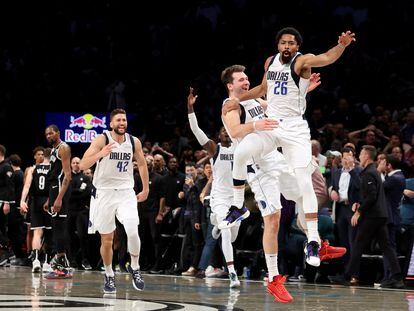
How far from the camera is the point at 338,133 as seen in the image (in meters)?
18.5

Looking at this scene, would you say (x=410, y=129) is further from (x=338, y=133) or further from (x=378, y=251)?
(x=378, y=251)

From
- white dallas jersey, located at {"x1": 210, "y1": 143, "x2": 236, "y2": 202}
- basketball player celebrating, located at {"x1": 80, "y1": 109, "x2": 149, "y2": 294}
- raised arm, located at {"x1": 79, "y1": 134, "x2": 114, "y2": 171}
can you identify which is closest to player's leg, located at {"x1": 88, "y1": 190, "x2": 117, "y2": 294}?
basketball player celebrating, located at {"x1": 80, "y1": 109, "x2": 149, "y2": 294}

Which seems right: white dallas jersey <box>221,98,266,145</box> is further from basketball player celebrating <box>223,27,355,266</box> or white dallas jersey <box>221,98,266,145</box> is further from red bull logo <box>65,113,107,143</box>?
red bull logo <box>65,113,107,143</box>

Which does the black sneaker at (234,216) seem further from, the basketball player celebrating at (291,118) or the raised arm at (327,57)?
the raised arm at (327,57)

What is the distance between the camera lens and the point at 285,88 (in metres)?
10.6

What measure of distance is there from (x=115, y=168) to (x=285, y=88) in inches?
130

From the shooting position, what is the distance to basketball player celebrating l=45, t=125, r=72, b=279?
15984mm

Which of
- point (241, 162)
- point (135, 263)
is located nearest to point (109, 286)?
point (135, 263)

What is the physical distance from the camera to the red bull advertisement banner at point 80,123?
71.9 feet

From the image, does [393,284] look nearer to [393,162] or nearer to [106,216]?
[393,162]

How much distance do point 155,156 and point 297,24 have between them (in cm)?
640

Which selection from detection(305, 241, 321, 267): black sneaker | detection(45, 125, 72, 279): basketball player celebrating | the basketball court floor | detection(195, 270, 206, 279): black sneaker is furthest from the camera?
detection(195, 270, 206, 279): black sneaker

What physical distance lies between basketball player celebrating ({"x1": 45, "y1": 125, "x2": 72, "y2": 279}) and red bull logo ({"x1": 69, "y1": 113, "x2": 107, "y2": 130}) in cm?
530

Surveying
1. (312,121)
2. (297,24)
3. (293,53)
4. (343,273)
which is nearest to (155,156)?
(312,121)
